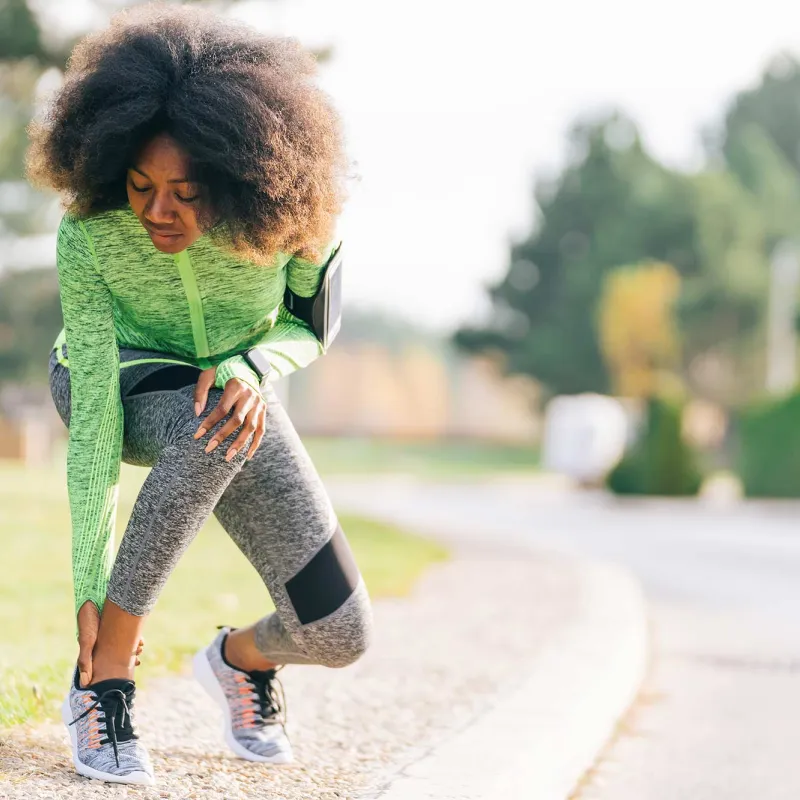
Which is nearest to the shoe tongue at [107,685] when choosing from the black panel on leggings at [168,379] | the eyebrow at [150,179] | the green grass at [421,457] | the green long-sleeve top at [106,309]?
the green long-sleeve top at [106,309]

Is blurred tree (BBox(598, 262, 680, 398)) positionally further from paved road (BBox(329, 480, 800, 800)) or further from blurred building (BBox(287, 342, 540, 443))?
paved road (BBox(329, 480, 800, 800))

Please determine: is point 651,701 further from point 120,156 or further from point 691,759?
point 120,156

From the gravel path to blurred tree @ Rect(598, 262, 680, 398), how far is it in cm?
3125

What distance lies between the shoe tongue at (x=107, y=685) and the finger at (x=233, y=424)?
519mm

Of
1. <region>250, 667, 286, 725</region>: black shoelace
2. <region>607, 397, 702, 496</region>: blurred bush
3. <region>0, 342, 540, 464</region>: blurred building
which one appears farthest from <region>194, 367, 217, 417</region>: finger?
<region>0, 342, 540, 464</region>: blurred building

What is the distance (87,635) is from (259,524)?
43cm

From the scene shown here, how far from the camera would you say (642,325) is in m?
37.5

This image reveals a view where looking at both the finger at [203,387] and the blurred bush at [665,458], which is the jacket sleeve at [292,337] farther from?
the blurred bush at [665,458]

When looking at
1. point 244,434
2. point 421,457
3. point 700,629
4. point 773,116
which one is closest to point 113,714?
point 244,434

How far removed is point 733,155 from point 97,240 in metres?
44.3

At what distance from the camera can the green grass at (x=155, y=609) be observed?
3.95 metres

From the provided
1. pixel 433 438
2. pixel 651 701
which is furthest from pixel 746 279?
pixel 651 701

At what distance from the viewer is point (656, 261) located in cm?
3988

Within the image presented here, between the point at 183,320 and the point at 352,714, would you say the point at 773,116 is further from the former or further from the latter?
the point at 183,320
